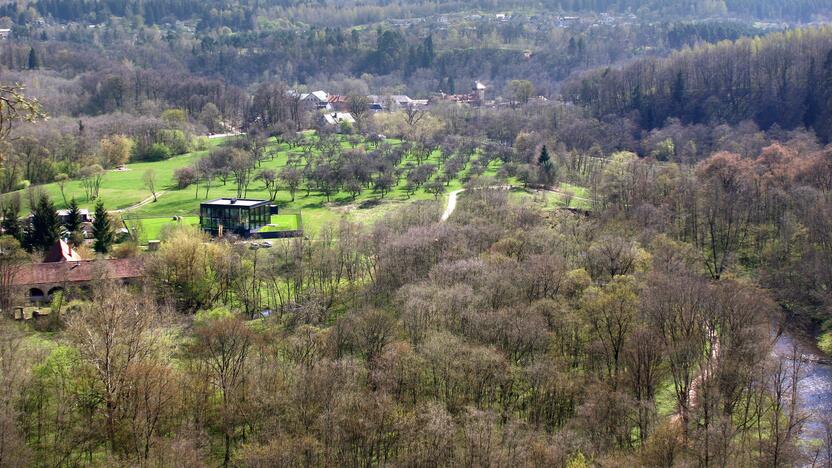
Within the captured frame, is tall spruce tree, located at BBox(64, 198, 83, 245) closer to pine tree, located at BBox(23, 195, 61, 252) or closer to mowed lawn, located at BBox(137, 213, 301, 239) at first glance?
pine tree, located at BBox(23, 195, 61, 252)

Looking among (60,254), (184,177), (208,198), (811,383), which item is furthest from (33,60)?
(811,383)

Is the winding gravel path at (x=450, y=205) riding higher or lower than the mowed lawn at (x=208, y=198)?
higher

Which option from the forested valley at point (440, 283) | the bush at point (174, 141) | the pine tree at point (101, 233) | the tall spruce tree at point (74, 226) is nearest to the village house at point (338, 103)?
the forested valley at point (440, 283)

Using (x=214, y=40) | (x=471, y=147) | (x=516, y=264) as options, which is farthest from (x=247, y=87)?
(x=516, y=264)

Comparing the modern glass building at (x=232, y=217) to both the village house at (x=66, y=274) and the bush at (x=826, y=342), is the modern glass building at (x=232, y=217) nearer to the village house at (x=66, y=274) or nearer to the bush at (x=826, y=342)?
the village house at (x=66, y=274)

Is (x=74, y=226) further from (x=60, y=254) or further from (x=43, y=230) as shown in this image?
(x=60, y=254)

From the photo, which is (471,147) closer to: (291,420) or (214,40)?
(291,420)
